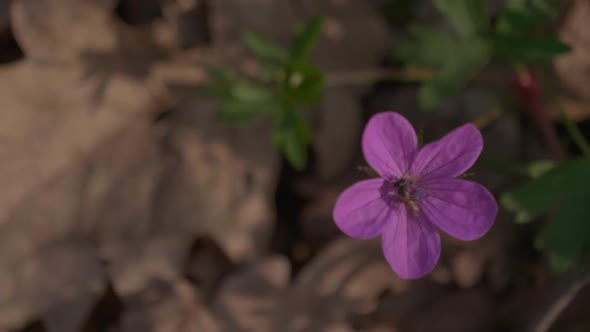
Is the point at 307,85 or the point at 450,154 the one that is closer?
the point at 450,154

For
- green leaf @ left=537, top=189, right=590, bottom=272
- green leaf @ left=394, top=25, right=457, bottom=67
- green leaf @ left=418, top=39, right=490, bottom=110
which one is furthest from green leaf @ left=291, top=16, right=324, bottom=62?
green leaf @ left=537, top=189, right=590, bottom=272

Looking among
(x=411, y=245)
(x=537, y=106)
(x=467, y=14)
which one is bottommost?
(x=537, y=106)

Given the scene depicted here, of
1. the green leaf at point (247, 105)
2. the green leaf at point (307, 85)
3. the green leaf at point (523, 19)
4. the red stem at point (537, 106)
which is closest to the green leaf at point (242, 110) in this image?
the green leaf at point (247, 105)

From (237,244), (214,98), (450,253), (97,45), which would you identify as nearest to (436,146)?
(450,253)

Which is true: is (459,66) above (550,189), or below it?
above

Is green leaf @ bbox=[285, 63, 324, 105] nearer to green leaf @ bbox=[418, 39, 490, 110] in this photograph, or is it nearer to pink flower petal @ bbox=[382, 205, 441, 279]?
green leaf @ bbox=[418, 39, 490, 110]

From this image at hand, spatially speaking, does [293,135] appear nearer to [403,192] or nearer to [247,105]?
[247,105]

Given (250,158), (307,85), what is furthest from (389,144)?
(250,158)
